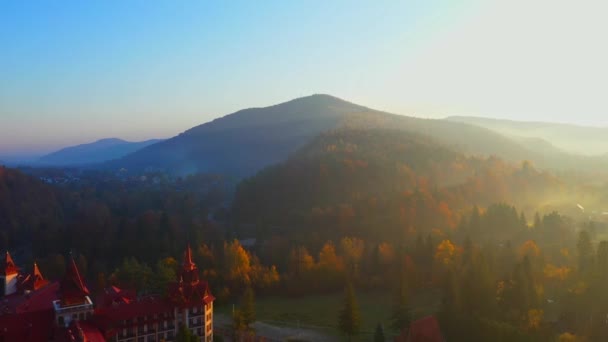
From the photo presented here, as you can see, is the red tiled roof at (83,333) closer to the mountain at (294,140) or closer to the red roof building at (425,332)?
the red roof building at (425,332)

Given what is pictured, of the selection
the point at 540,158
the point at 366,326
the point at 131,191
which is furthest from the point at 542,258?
the point at 540,158

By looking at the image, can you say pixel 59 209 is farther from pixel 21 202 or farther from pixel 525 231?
pixel 525 231

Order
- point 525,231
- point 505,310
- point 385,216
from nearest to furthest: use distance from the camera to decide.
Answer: point 505,310
point 525,231
point 385,216

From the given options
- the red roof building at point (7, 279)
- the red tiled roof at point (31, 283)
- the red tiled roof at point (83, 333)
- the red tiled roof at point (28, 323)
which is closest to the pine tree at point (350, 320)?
the red tiled roof at point (83, 333)

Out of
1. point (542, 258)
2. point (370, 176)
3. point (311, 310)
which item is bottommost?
point (311, 310)

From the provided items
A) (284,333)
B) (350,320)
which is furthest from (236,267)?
(350,320)

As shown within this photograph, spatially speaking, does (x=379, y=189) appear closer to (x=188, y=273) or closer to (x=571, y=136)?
(x=188, y=273)

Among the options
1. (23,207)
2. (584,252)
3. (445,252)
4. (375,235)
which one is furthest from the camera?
(23,207)
